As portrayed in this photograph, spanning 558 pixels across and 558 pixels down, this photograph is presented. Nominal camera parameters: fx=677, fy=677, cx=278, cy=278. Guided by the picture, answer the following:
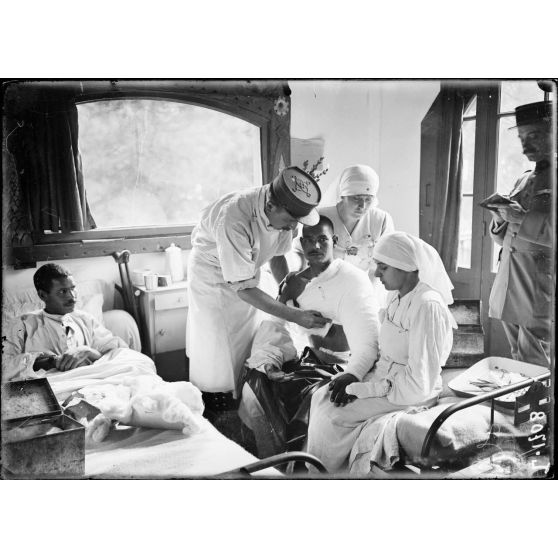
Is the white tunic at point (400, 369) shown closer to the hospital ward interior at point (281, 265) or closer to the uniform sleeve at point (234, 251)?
the hospital ward interior at point (281, 265)

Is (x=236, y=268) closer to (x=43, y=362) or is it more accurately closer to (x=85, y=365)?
(x=85, y=365)

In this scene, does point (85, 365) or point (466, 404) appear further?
point (85, 365)

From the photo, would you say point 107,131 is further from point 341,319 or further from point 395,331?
point 395,331

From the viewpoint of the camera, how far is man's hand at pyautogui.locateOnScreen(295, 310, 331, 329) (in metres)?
3.11

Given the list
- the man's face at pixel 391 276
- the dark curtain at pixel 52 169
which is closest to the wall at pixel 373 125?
the man's face at pixel 391 276

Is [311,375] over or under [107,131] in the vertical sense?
under

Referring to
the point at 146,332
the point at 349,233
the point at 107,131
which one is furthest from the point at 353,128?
the point at 146,332

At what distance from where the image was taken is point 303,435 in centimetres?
311

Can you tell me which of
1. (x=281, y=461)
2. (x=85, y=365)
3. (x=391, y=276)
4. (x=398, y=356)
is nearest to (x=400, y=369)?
(x=398, y=356)

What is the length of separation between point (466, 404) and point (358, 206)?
3.33 feet

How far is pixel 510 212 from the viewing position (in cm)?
312

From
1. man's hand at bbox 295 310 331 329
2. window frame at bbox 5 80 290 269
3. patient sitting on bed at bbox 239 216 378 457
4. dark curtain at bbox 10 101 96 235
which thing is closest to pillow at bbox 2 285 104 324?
window frame at bbox 5 80 290 269

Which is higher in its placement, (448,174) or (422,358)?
(448,174)

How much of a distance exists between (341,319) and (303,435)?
56cm
